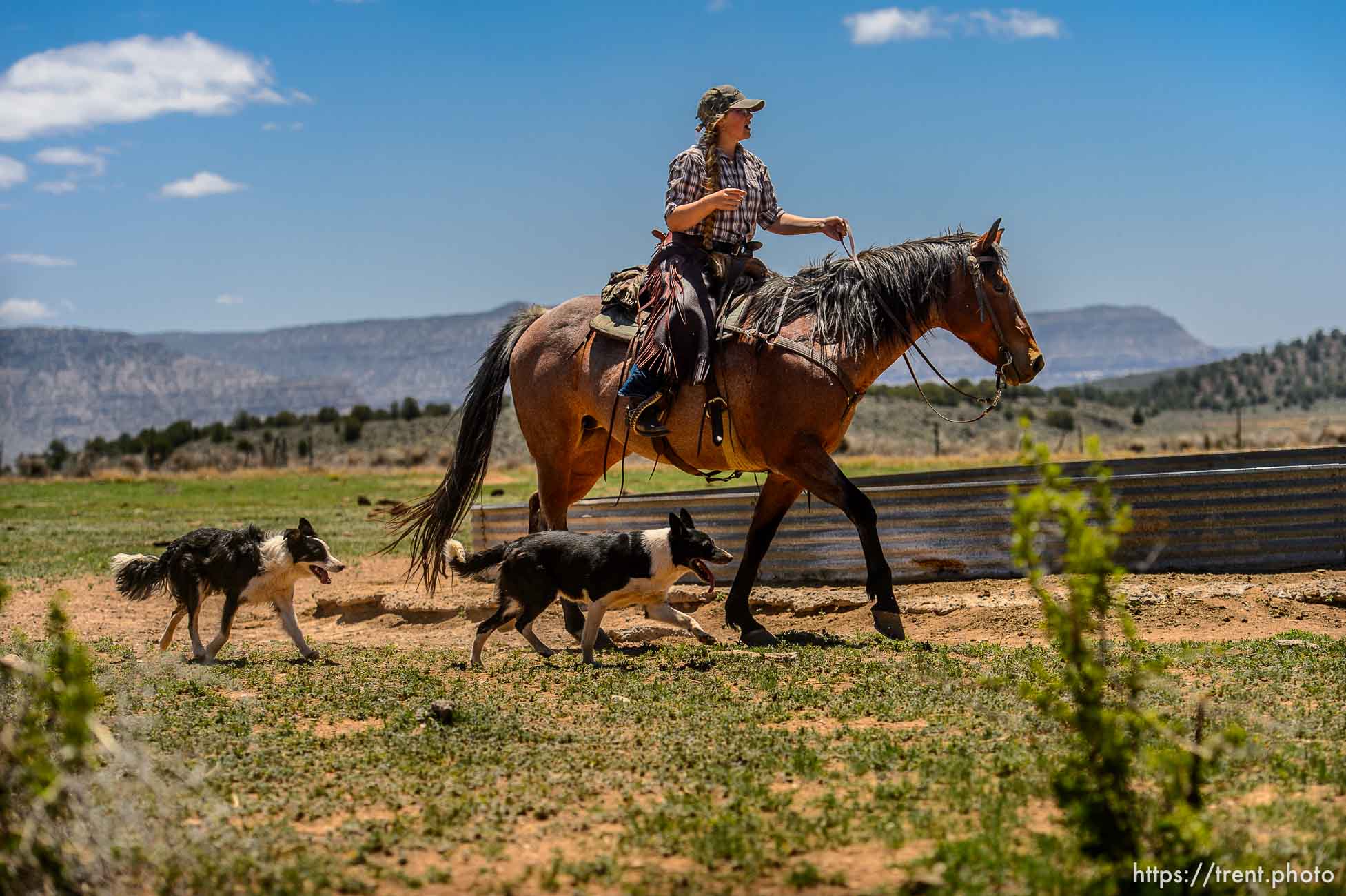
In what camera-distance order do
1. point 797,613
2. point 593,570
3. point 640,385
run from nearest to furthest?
point 593,570, point 640,385, point 797,613

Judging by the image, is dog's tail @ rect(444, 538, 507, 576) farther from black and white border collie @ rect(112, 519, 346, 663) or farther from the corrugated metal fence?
the corrugated metal fence

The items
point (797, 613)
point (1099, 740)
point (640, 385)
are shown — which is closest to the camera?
point (1099, 740)

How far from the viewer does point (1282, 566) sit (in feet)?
38.5

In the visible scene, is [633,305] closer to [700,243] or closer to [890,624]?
[700,243]

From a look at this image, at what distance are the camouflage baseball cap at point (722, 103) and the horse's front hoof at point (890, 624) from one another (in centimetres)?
398

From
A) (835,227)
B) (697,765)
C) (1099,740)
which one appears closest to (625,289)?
(835,227)

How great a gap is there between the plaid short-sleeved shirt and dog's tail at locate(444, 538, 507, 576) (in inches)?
116

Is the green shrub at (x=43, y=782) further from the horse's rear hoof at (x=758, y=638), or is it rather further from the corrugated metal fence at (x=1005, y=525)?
the corrugated metal fence at (x=1005, y=525)

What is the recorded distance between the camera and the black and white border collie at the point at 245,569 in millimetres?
10406

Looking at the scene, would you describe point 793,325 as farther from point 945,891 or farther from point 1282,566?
point 945,891

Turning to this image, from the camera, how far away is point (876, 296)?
32.7 ft

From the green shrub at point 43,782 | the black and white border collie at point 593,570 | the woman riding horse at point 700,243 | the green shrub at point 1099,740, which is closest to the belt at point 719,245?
the woman riding horse at point 700,243

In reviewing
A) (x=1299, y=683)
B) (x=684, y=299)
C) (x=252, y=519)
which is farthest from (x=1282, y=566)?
(x=252, y=519)

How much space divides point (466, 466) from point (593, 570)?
2.72 m
